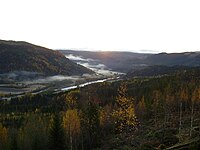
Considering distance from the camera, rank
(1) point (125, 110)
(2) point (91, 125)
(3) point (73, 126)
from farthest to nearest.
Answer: (3) point (73, 126) → (2) point (91, 125) → (1) point (125, 110)

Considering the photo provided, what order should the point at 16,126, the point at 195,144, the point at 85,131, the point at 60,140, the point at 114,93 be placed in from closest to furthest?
the point at 195,144, the point at 60,140, the point at 85,131, the point at 16,126, the point at 114,93

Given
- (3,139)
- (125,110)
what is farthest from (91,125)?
(125,110)

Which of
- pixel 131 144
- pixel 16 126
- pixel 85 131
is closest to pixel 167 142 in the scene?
pixel 131 144

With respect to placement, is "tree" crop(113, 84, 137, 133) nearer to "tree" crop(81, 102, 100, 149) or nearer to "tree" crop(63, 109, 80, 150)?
"tree" crop(81, 102, 100, 149)

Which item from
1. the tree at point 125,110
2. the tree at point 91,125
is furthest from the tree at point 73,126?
the tree at point 125,110

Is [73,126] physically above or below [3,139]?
above

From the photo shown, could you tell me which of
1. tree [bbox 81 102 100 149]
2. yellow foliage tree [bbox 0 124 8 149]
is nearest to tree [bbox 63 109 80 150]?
tree [bbox 81 102 100 149]

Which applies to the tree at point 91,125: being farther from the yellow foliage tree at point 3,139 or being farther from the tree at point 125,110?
the yellow foliage tree at point 3,139

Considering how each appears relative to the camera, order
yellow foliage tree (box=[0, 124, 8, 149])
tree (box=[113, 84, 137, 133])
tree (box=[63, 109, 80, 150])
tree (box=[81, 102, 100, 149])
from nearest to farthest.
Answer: tree (box=[113, 84, 137, 133]), tree (box=[81, 102, 100, 149]), tree (box=[63, 109, 80, 150]), yellow foliage tree (box=[0, 124, 8, 149])

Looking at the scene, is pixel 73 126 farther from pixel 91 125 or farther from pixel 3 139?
A: pixel 3 139

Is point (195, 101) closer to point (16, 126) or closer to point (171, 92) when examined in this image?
point (171, 92)

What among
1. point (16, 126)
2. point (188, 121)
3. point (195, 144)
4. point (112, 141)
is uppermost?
point (195, 144)
